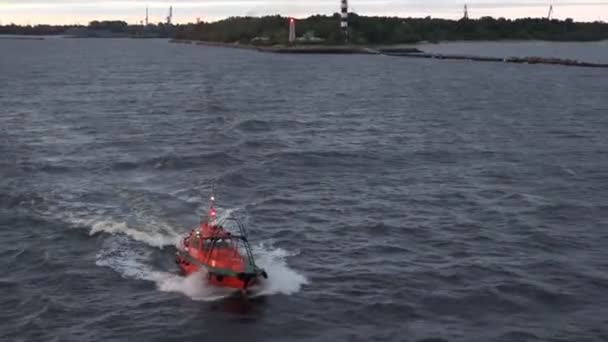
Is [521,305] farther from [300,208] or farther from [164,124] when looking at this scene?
[164,124]

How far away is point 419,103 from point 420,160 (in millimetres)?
40541

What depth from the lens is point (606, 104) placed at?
320 ft

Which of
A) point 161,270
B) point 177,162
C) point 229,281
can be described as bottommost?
point 161,270

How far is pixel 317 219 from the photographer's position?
1785 inches

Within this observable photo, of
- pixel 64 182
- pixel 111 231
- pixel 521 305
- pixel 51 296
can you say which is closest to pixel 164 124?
pixel 64 182

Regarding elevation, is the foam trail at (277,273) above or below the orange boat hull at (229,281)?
below

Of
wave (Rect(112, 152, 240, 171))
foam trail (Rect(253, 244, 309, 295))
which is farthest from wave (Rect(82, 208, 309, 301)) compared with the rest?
wave (Rect(112, 152, 240, 171))

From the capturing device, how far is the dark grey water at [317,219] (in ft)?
104

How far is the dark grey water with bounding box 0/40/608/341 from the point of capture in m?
31.8

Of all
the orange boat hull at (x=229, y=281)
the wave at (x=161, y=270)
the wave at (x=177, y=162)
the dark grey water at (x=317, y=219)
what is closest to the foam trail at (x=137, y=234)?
the wave at (x=161, y=270)

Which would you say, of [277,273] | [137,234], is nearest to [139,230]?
[137,234]

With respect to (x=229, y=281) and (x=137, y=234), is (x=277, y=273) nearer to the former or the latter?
(x=229, y=281)

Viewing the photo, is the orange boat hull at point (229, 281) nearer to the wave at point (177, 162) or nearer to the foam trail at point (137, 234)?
the foam trail at point (137, 234)

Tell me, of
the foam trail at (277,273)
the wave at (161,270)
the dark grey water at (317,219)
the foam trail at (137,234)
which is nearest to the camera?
the dark grey water at (317,219)
